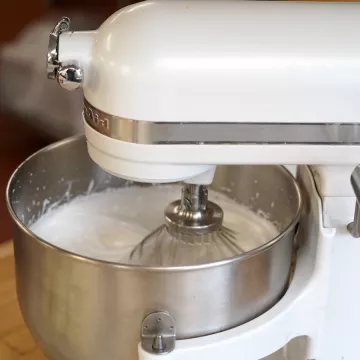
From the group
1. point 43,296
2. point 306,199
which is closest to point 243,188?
point 306,199

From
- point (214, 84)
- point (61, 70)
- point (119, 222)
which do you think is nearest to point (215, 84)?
point (214, 84)

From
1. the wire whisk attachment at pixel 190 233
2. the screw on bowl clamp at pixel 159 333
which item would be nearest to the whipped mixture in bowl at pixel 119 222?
the wire whisk attachment at pixel 190 233

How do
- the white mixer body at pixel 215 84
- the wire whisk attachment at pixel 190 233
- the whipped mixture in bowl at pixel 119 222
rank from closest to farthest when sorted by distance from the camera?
the white mixer body at pixel 215 84 → the wire whisk attachment at pixel 190 233 → the whipped mixture in bowl at pixel 119 222

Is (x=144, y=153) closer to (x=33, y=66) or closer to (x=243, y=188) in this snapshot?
(x=243, y=188)

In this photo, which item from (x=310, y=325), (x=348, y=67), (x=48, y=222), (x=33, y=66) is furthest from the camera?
(x=33, y=66)

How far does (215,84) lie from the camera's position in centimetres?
46

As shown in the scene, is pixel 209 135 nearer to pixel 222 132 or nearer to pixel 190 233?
pixel 222 132

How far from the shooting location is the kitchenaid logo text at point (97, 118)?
1.56 feet

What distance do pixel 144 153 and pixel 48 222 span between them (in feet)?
1.00

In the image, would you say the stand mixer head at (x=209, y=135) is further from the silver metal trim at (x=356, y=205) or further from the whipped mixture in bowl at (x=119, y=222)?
the whipped mixture in bowl at (x=119, y=222)

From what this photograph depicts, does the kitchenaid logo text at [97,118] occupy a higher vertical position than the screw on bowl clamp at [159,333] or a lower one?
higher

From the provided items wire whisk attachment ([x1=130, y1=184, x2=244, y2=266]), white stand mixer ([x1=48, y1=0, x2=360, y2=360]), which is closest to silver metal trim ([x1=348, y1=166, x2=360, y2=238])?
white stand mixer ([x1=48, y1=0, x2=360, y2=360])

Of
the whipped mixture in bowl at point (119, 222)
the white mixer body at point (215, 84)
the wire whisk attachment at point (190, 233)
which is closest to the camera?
the white mixer body at point (215, 84)

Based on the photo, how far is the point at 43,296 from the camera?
1.83 ft
